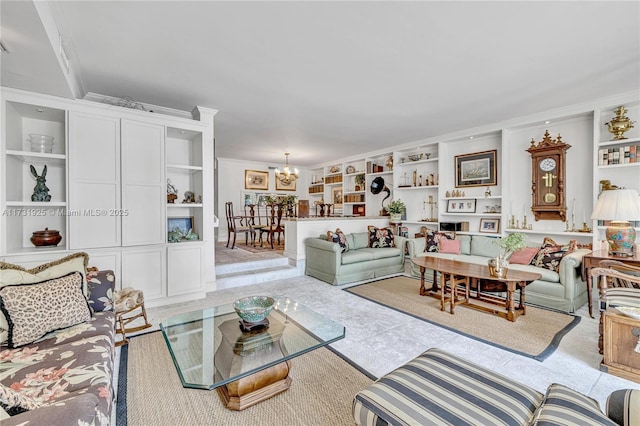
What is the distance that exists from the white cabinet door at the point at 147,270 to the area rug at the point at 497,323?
2651mm

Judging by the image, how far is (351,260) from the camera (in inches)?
182

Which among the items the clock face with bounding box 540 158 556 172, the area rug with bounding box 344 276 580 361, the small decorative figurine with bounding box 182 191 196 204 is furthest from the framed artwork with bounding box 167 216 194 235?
the clock face with bounding box 540 158 556 172

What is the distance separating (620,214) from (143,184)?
17.4 ft

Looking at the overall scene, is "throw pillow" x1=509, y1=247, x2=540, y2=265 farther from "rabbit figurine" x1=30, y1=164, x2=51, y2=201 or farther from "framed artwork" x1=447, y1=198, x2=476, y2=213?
"rabbit figurine" x1=30, y1=164, x2=51, y2=201

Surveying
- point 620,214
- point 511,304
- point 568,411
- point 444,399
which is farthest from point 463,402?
point 620,214

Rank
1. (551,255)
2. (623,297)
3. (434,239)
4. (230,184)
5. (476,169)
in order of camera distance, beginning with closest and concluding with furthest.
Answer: (623,297) → (551,255) → (434,239) → (476,169) → (230,184)

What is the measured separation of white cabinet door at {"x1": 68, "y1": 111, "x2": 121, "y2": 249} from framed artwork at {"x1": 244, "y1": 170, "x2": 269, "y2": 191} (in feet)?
16.5

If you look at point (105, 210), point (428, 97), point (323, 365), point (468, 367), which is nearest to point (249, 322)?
point (323, 365)

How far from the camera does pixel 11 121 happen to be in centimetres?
290

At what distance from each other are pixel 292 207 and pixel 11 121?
5140 mm

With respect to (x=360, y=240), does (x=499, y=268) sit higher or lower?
lower

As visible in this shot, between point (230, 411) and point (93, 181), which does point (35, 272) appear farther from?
point (230, 411)

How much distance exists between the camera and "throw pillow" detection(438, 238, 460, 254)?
475 cm

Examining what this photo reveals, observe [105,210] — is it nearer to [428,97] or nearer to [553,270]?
[428,97]
